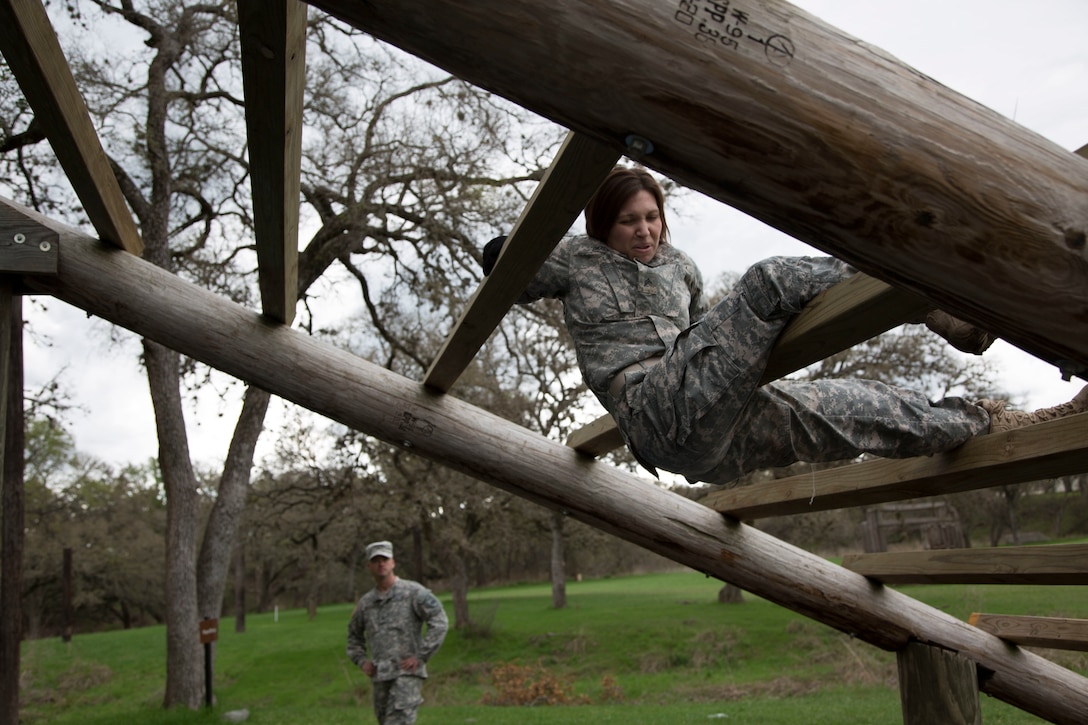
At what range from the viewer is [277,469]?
68.4ft

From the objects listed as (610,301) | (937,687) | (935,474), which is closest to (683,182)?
(610,301)

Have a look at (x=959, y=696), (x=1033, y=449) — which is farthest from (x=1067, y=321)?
(x=959, y=696)

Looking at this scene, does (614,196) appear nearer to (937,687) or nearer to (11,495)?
(937,687)

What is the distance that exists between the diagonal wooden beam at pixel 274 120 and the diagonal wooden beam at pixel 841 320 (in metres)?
1.34

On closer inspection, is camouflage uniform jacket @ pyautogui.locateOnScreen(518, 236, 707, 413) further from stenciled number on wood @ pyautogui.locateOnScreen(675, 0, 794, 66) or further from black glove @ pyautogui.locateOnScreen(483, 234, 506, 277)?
stenciled number on wood @ pyautogui.locateOnScreen(675, 0, 794, 66)

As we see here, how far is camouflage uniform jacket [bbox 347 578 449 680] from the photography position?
6957 mm

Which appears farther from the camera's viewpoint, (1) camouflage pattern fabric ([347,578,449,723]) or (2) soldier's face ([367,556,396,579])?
(2) soldier's face ([367,556,396,579])

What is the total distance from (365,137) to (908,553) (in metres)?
11.1

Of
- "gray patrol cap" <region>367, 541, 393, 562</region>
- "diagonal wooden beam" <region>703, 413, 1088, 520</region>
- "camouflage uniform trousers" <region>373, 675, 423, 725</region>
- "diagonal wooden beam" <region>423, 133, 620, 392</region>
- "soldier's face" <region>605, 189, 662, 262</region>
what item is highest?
"soldier's face" <region>605, 189, 662, 262</region>

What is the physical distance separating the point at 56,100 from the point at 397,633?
5520 mm

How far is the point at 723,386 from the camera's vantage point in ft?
7.27

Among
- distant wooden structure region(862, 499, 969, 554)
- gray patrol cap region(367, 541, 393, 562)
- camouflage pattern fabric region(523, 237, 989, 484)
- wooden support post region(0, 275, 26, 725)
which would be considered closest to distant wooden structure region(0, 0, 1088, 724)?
camouflage pattern fabric region(523, 237, 989, 484)

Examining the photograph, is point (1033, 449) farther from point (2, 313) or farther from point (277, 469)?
point (277, 469)

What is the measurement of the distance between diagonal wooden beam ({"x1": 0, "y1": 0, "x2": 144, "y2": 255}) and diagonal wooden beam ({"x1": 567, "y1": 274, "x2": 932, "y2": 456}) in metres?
2.04
